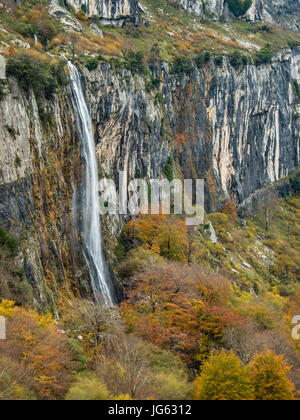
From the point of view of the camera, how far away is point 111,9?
57.5 m

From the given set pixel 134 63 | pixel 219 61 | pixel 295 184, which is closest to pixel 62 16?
pixel 134 63

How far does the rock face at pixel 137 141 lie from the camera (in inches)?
906

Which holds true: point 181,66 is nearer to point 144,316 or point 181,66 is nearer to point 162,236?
point 162,236

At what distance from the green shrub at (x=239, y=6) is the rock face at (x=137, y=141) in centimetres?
1576

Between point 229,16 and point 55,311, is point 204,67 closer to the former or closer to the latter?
point 229,16

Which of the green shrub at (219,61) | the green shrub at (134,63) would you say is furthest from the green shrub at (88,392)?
Result: the green shrub at (219,61)

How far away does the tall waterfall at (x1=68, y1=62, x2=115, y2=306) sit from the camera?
97.8ft

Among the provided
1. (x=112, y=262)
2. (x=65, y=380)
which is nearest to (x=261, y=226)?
(x=112, y=262)

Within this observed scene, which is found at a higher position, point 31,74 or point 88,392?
point 31,74

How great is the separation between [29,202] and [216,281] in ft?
44.6

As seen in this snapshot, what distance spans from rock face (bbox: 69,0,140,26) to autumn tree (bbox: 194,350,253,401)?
4815 cm

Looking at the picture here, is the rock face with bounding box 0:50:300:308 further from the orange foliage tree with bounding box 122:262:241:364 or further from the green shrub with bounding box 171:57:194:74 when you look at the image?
the orange foliage tree with bounding box 122:262:241:364

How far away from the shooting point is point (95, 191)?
32.8 m

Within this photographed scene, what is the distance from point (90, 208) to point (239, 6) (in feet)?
250
